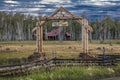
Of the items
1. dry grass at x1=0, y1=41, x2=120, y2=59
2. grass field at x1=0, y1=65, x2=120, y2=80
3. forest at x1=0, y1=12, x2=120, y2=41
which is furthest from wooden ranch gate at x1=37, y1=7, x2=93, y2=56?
forest at x1=0, y1=12, x2=120, y2=41

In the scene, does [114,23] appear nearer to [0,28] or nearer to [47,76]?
[0,28]

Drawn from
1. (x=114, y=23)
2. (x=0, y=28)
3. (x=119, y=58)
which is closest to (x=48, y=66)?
(x=119, y=58)

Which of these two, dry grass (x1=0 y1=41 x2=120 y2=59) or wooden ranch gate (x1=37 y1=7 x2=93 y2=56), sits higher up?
wooden ranch gate (x1=37 y1=7 x2=93 y2=56)

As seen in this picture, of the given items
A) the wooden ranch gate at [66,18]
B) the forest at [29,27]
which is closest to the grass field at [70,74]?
the wooden ranch gate at [66,18]

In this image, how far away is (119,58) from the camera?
34.1m

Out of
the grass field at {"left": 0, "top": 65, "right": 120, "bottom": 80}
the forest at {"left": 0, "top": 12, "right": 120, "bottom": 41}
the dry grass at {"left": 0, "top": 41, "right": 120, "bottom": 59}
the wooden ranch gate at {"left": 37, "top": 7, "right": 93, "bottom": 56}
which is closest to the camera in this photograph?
the grass field at {"left": 0, "top": 65, "right": 120, "bottom": 80}

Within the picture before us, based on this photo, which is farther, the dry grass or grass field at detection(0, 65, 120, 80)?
the dry grass

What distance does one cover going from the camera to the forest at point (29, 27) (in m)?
138

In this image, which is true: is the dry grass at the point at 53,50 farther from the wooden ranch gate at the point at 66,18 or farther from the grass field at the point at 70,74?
the grass field at the point at 70,74

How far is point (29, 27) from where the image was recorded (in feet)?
469

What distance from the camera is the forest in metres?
138

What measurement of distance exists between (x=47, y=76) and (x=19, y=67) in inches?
114

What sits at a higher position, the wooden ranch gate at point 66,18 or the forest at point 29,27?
the wooden ranch gate at point 66,18

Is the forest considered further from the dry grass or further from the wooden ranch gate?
the wooden ranch gate
